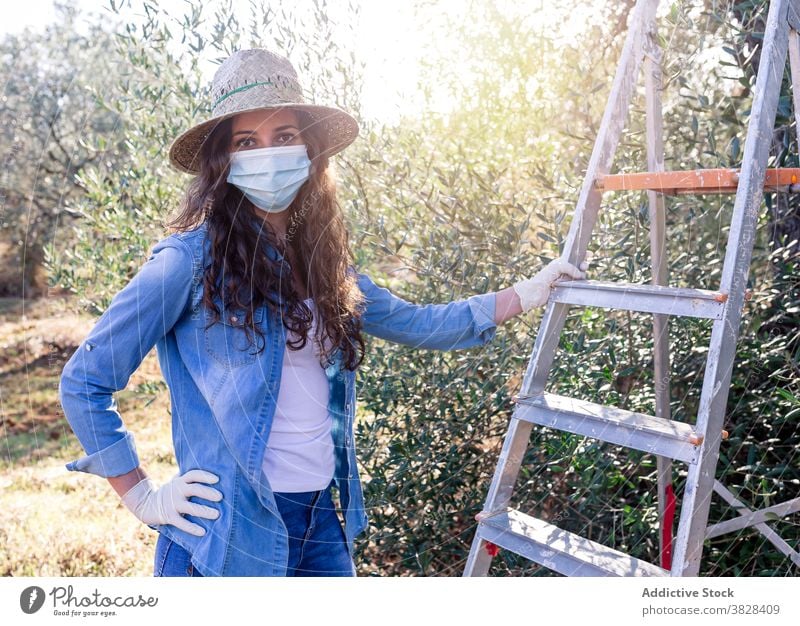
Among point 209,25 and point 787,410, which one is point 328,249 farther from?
point 787,410

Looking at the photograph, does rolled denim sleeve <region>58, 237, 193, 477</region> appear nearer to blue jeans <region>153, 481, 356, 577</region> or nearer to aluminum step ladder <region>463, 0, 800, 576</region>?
blue jeans <region>153, 481, 356, 577</region>

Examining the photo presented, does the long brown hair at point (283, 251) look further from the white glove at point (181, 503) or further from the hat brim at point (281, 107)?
the white glove at point (181, 503)

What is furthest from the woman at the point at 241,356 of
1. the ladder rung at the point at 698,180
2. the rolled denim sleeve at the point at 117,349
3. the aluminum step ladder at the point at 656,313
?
the ladder rung at the point at 698,180

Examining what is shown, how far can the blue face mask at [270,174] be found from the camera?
164 cm

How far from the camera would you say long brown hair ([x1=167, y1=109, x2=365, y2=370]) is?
1.57 metres

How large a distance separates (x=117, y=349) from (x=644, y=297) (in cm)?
105

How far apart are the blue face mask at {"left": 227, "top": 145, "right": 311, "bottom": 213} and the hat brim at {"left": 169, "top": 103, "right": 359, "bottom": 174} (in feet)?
0.28

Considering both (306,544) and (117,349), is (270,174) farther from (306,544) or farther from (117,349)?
(306,544)

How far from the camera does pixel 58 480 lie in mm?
3955
